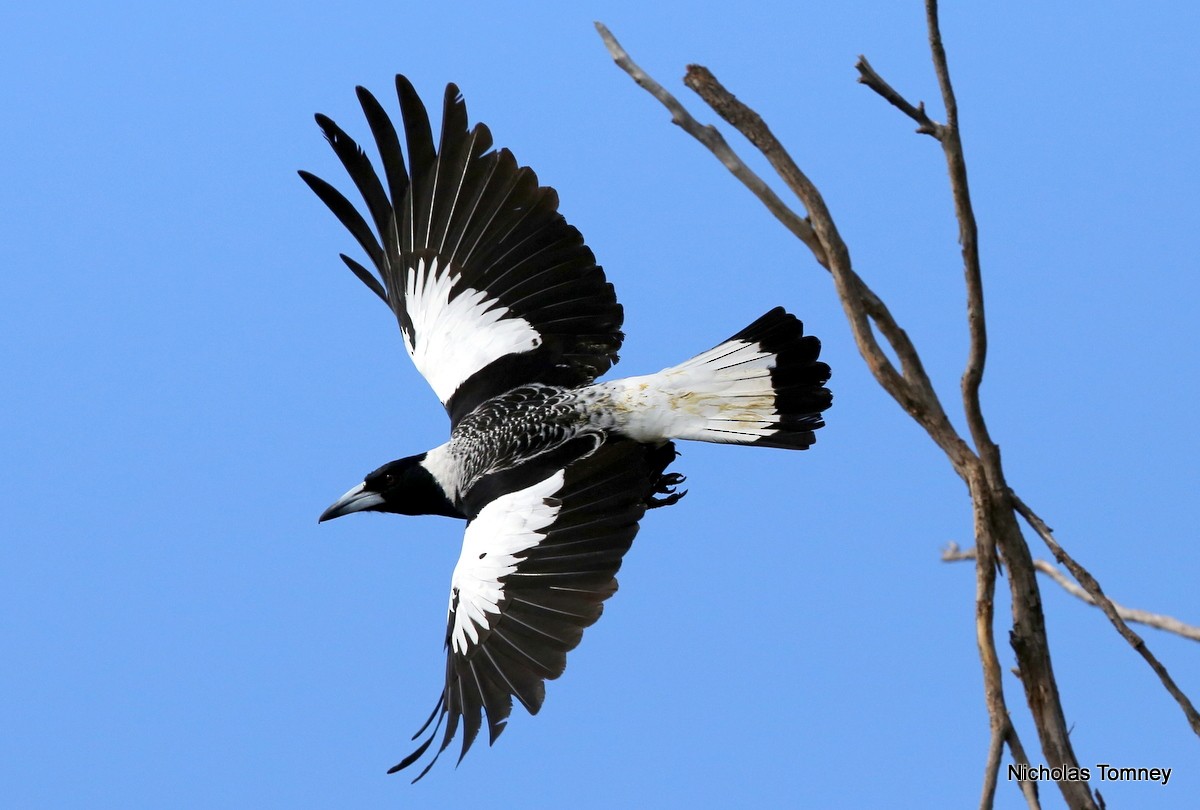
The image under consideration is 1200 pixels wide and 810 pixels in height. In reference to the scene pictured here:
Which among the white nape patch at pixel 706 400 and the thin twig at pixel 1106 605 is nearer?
the thin twig at pixel 1106 605

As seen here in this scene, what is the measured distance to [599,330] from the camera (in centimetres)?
523

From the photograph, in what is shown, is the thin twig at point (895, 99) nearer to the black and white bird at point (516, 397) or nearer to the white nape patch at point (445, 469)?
the black and white bird at point (516, 397)

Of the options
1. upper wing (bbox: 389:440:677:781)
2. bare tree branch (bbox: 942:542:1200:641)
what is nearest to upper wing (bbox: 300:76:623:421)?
upper wing (bbox: 389:440:677:781)

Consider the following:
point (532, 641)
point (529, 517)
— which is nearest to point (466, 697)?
point (532, 641)

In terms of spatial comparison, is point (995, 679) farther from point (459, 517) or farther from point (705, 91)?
point (459, 517)

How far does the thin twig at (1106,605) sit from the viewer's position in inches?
122

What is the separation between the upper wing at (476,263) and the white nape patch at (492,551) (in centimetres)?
65

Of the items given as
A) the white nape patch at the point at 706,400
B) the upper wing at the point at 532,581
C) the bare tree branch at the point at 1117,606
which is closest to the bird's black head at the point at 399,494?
the upper wing at the point at 532,581

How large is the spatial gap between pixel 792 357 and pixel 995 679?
188 centimetres

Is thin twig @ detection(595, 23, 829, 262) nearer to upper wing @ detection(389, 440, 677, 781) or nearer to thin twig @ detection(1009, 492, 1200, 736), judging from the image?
thin twig @ detection(1009, 492, 1200, 736)

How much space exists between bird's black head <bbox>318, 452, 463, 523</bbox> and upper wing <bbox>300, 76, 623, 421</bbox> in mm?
298

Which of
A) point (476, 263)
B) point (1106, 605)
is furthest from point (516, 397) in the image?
point (1106, 605)

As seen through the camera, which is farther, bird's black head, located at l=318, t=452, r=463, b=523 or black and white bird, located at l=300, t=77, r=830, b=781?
bird's black head, located at l=318, t=452, r=463, b=523

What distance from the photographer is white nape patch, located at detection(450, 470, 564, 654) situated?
4.54 m
